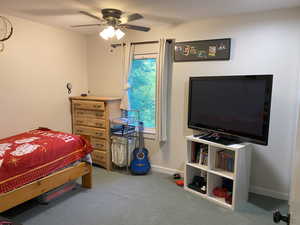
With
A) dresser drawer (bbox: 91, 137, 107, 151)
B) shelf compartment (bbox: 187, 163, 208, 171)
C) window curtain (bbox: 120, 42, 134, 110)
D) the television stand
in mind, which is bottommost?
shelf compartment (bbox: 187, 163, 208, 171)

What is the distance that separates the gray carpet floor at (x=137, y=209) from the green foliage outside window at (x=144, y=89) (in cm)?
115

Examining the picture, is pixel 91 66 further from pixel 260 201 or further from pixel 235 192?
pixel 260 201

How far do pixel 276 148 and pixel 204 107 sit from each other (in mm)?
977

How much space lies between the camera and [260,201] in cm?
275

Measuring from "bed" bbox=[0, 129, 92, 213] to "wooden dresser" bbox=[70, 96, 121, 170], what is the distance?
623mm

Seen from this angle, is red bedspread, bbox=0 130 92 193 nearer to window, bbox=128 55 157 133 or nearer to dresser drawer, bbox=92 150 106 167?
dresser drawer, bbox=92 150 106 167

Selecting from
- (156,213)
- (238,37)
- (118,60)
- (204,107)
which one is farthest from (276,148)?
(118,60)

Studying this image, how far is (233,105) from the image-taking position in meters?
2.65

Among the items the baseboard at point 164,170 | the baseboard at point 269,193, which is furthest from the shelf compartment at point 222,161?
the baseboard at point 164,170

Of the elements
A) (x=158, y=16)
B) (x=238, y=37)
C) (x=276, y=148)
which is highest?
(x=158, y=16)

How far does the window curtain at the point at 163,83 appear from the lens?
10.9ft

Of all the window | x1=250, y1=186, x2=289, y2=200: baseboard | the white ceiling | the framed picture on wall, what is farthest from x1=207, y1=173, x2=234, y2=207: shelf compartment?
the white ceiling

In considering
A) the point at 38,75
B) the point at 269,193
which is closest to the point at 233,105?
the point at 269,193

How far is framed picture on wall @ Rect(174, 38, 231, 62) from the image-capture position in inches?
116
